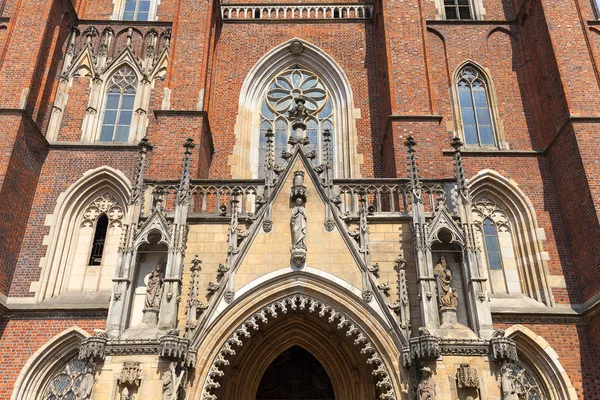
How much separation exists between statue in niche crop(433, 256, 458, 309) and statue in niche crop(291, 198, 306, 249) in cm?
261

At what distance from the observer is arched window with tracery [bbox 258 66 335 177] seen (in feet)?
53.6

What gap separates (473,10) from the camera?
17828 millimetres

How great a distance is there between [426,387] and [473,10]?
13.2 m

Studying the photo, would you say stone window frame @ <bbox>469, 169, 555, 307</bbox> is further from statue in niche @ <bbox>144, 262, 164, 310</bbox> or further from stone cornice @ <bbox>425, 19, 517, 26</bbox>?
statue in niche @ <bbox>144, 262, 164, 310</bbox>

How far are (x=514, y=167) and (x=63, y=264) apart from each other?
11.9 meters

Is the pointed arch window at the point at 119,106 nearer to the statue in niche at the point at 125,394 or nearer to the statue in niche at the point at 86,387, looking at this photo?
the statue in niche at the point at 86,387

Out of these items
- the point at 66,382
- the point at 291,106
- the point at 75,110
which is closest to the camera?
the point at 66,382

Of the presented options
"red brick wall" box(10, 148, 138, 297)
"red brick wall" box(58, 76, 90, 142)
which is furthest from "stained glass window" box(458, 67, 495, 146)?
"red brick wall" box(58, 76, 90, 142)

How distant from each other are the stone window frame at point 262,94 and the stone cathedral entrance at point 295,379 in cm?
516

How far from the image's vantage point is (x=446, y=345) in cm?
945

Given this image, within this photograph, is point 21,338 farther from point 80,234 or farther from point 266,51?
point 266,51

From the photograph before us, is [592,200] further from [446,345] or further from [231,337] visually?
[231,337]

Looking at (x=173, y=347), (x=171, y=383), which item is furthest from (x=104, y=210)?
(x=171, y=383)

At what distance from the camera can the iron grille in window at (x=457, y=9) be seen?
Result: 704 inches
